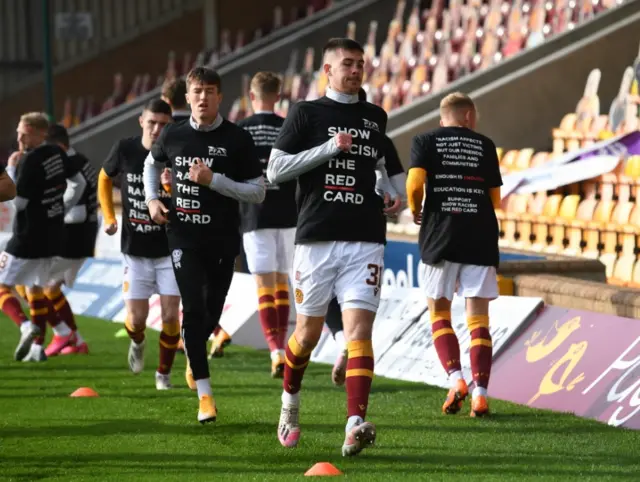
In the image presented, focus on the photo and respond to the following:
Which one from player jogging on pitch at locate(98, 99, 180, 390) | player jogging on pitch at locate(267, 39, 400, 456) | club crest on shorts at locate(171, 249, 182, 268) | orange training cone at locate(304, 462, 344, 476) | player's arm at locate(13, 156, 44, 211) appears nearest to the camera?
orange training cone at locate(304, 462, 344, 476)

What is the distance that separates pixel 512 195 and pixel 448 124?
7315 mm

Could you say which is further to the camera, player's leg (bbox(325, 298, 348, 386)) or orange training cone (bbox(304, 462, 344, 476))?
player's leg (bbox(325, 298, 348, 386))

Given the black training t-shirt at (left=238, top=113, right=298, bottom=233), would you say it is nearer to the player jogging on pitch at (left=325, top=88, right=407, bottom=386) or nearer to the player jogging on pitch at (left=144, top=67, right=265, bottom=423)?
the player jogging on pitch at (left=325, top=88, right=407, bottom=386)

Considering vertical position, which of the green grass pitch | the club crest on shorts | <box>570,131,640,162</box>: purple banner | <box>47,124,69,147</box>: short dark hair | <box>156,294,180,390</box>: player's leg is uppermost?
<box>47,124,69,147</box>: short dark hair

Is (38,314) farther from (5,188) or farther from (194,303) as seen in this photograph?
(5,188)

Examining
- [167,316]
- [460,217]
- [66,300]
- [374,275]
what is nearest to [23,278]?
[66,300]

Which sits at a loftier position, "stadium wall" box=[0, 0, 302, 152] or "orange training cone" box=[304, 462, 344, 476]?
"stadium wall" box=[0, 0, 302, 152]

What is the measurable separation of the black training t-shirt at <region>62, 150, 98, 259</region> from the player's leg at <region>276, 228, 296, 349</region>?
6.81ft

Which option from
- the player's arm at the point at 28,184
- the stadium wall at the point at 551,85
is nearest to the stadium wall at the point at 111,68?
the stadium wall at the point at 551,85

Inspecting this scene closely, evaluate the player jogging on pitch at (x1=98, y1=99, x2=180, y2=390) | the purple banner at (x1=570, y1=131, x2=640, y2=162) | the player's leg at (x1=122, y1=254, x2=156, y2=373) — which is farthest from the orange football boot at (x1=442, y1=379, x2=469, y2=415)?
the purple banner at (x1=570, y1=131, x2=640, y2=162)

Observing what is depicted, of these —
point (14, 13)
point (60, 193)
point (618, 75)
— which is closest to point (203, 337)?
point (60, 193)

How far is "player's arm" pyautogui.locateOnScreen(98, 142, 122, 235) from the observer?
10586 millimetres

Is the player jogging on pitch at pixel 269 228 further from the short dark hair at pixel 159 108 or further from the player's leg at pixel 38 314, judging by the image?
the player's leg at pixel 38 314

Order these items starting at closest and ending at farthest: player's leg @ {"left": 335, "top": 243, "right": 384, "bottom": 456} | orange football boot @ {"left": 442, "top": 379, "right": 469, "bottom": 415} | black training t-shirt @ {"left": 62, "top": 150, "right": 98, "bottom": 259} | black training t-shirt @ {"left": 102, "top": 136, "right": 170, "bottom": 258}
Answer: player's leg @ {"left": 335, "top": 243, "right": 384, "bottom": 456} → orange football boot @ {"left": 442, "top": 379, "right": 469, "bottom": 415} → black training t-shirt @ {"left": 102, "top": 136, "right": 170, "bottom": 258} → black training t-shirt @ {"left": 62, "top": 150, "right": 98, "bottom": 259}
